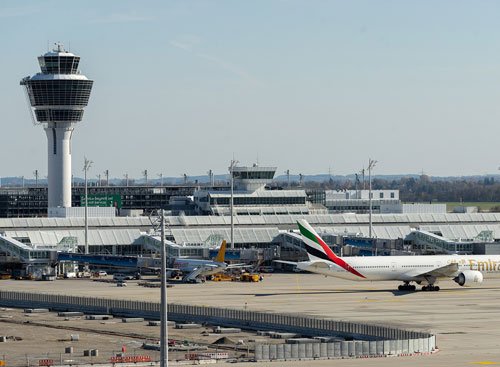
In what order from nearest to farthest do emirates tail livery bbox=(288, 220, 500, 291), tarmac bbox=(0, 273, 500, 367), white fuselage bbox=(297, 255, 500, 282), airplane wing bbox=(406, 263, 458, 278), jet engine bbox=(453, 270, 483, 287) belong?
tarmac bbox=(0, 273, 500, 367) → white fuselage bbox=(297, 255, 500, 282) → emirates tail livery bbox=(288, 220, 500, 291) → airplane wing bbox=(406, 263, 458, 278) → jet engine bbox=(453, 270, 483, 287)

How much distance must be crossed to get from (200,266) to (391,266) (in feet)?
110

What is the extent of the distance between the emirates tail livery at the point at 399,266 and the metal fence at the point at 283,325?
2397 centimetres

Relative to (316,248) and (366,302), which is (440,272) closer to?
(316,248)

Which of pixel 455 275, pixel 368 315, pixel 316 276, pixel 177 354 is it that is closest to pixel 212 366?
pixel 177 354

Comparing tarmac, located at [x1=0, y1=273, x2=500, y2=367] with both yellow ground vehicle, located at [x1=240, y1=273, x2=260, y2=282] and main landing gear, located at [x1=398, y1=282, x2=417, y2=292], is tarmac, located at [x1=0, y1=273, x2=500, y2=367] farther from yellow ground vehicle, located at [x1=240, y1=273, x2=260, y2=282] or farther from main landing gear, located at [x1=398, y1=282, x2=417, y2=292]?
yellow ground vehicle, located at [x1=240, y1=273, x2=260, y2=282]

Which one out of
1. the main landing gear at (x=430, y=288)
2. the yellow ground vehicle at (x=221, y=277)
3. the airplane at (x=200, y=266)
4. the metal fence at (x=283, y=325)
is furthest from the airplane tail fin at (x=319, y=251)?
the yellow ground vehicle at (x=221, y=277)

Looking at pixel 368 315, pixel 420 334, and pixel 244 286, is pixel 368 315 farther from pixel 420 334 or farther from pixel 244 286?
pixel 244 286

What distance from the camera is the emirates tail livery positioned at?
13138 centimetres

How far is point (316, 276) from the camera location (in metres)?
168

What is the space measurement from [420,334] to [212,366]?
52.8 ft

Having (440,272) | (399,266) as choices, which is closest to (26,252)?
(399,266)

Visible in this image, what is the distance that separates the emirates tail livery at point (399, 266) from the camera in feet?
431

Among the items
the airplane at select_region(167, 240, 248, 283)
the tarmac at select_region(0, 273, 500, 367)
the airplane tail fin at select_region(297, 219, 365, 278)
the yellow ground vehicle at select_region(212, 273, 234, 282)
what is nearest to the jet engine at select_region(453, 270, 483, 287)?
the tarmac at select_region(0, 273, 500, 367)

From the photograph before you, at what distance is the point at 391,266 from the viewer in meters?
134
